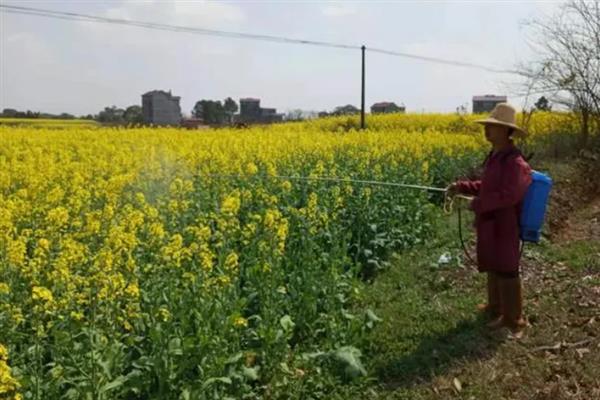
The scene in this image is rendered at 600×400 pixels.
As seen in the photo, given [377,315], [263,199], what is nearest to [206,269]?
[377,315]

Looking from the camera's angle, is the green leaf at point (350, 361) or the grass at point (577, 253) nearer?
the green leaf at point (350, 361)

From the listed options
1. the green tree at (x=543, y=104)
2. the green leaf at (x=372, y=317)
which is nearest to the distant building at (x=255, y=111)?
the green tree at (x=543, y=104)

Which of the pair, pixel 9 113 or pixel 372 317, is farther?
pixel 9 113

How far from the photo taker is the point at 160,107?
39688 mm

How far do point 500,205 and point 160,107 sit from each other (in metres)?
36.4

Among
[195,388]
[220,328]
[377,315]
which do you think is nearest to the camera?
[195,388]

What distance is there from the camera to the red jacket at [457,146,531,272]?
491 centimetres

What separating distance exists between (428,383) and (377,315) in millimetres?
1297

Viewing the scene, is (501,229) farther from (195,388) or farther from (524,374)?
(195,388)

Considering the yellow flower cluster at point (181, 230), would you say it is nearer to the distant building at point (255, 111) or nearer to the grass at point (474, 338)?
the grass at point (474, 338)

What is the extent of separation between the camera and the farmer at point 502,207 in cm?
492

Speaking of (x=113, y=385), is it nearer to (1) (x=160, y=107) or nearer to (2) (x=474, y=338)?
(2) (x=474, y=338)

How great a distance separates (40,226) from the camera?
5203 millimetres

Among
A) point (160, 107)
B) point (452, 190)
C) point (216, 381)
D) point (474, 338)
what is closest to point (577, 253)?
point (474, 338)
